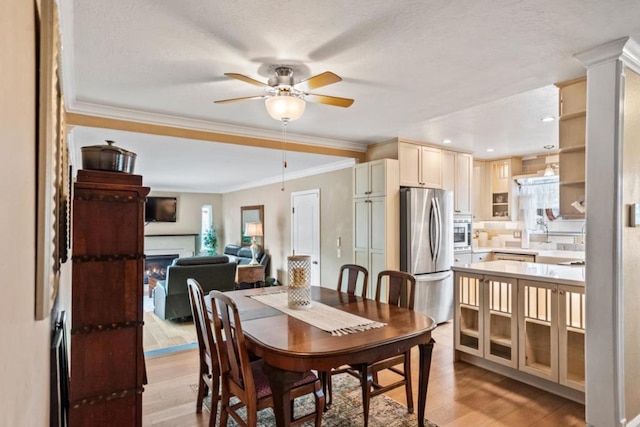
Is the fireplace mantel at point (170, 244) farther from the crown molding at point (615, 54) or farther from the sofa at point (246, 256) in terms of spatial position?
the crown molding at point (615, 54)

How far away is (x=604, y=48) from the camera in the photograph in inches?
82.0

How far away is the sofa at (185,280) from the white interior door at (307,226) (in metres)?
1.40

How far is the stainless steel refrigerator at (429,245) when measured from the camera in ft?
14.4

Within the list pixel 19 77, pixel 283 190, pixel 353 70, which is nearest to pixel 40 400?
pixel 19 77

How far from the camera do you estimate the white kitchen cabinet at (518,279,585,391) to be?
2.75m

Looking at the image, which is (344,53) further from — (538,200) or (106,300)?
(538,200)

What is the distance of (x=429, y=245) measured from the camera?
4.52 meters

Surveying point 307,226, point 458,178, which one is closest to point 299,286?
point 458,178

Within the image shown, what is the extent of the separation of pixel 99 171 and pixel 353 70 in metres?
1.64

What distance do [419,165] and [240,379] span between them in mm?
3489

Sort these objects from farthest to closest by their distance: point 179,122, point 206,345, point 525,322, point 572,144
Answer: point 179,122 < point 525,322 < point 572,144 < point 206,345

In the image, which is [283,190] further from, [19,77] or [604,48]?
[19,77]

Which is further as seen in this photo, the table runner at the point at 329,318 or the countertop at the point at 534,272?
the countertop at the point at 534,272

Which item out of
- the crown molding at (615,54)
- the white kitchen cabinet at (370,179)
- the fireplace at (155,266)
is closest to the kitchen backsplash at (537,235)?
the white kitchen cabinet at (370,179)
